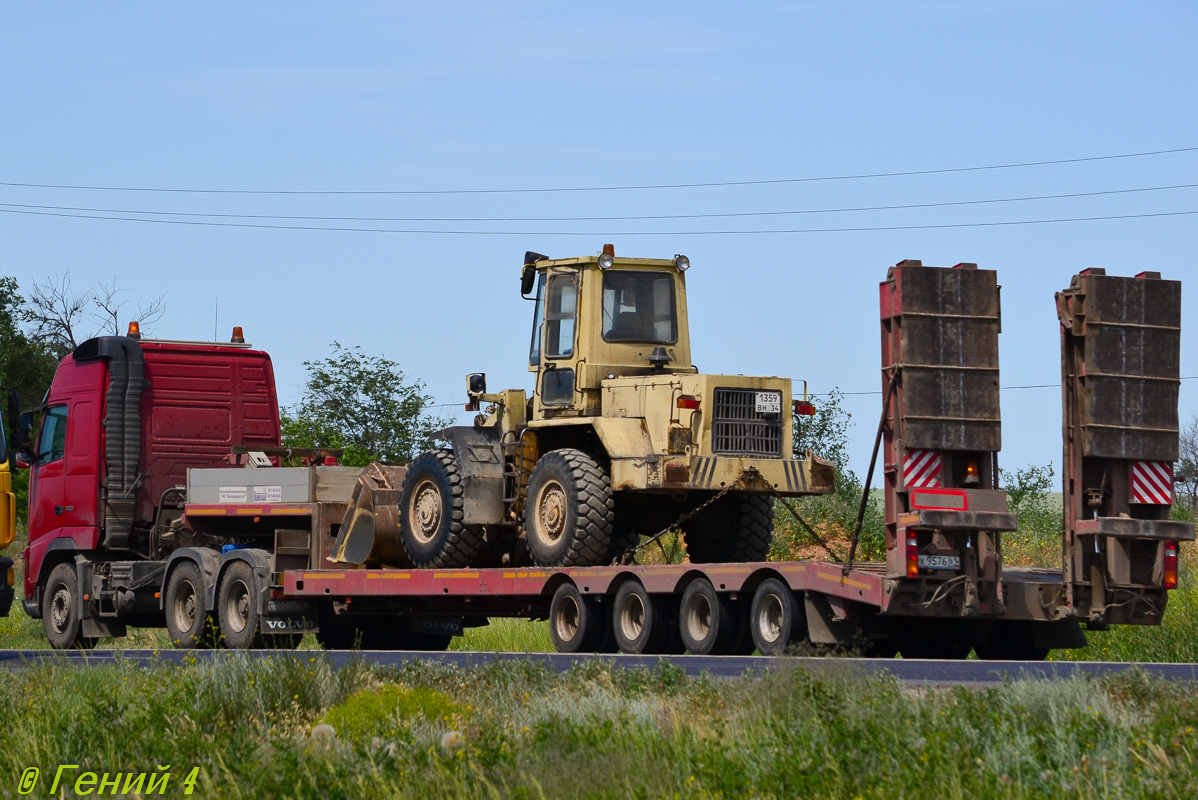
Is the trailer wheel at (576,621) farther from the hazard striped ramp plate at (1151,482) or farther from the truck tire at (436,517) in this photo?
the hazard striped ramp plate at (1151,482)

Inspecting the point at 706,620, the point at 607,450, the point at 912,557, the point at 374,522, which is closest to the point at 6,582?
the point at 374,522

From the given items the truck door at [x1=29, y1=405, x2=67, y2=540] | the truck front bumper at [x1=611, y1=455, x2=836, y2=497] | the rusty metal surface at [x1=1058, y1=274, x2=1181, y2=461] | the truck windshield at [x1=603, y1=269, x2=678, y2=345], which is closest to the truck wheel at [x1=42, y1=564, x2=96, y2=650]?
the truck door at [x1=29, y1=405, x2=67, y2=540]

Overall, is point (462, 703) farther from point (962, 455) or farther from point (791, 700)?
point (962, 455)

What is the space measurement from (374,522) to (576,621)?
3.58m

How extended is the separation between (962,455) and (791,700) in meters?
5.07

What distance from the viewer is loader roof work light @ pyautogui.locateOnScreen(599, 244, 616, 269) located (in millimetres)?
17484

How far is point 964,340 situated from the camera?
549 inches

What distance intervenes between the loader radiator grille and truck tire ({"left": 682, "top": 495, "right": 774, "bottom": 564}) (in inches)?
47.0

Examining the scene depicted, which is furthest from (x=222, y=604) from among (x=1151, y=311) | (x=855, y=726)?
(x=855, y=726)

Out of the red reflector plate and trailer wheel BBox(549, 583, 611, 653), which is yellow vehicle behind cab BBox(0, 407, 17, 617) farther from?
the red reflector plate

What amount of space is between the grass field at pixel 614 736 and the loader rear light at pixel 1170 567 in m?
4.14

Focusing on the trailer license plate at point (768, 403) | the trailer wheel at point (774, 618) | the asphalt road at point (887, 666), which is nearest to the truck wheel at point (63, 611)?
the asphalt road at point (887, 666)

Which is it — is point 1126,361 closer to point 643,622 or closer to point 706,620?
point 706,620

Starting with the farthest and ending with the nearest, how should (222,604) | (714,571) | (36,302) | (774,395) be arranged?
(36,302) < (222,604) < (774,395) < (714,571)
